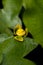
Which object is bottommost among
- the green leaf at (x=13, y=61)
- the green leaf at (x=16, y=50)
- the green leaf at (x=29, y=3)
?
the green leaf at (x=13, y=61)

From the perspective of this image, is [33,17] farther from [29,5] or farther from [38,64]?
[38,64]

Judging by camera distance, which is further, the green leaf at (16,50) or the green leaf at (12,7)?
the green leaf at (12,7)

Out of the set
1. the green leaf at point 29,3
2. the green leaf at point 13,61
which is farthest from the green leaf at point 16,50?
the green leaf at point 29,3

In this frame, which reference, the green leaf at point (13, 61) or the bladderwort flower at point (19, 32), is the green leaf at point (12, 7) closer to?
the bladderwort flower at point (19, 32)

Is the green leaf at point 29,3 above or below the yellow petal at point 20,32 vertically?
above

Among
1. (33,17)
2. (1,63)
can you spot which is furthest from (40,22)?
(1,63)
